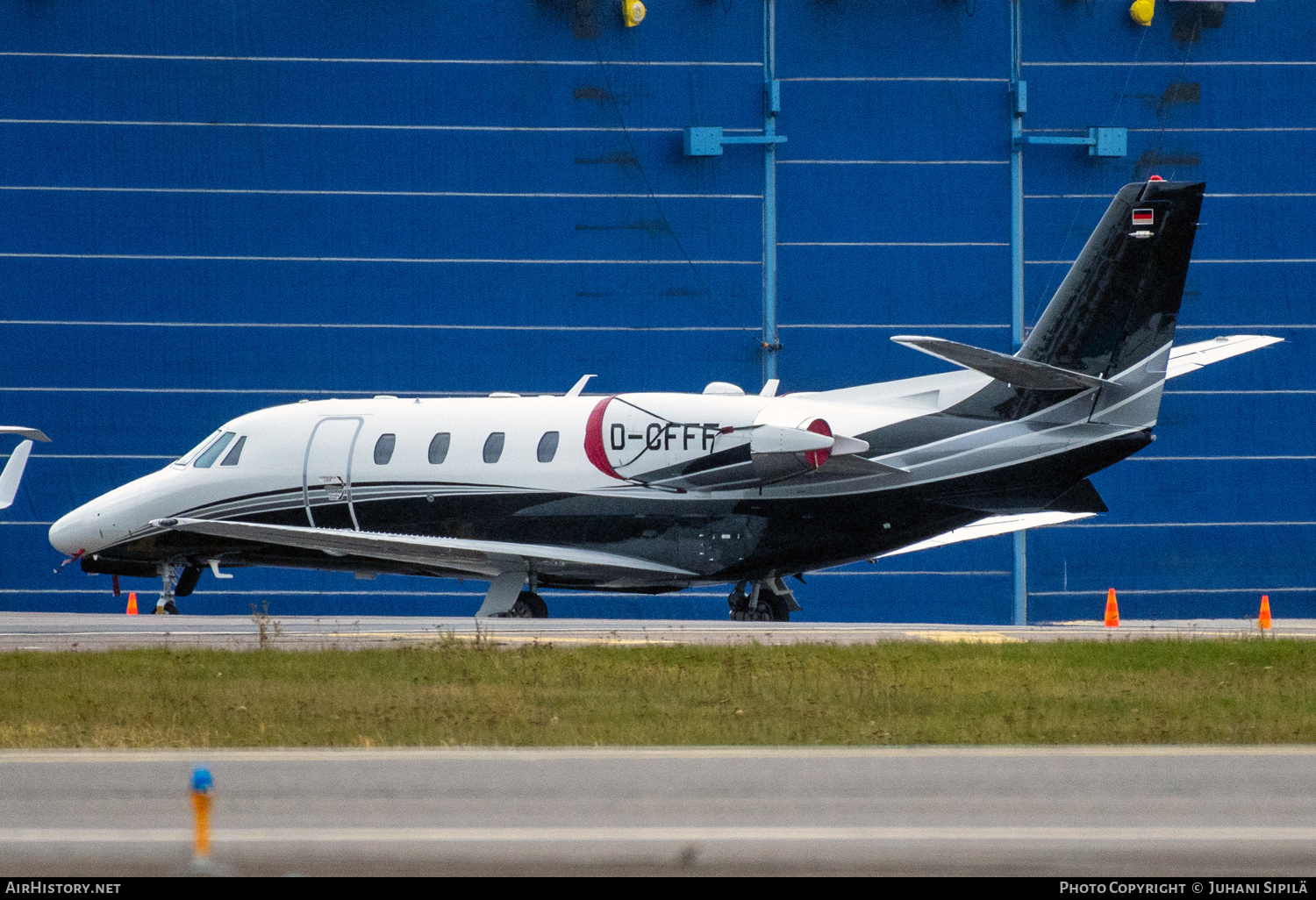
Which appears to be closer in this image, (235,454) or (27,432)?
(235,454)

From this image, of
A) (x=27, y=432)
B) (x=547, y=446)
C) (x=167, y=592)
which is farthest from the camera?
(x=27, y=432)

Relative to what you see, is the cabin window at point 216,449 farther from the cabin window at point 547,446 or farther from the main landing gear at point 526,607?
the cabin window at point 547,446

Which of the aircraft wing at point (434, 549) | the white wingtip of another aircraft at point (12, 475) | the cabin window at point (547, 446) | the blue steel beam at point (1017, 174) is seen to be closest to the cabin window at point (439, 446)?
the aircraft wing at point (434, 549)

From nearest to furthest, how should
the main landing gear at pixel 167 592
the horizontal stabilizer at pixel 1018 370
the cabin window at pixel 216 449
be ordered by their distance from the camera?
the horizontal stabilizer at pixel 1018 370
the cabin window at pixel 216 449
the main landing gear at pixel 167 592

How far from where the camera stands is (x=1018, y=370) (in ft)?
69.1

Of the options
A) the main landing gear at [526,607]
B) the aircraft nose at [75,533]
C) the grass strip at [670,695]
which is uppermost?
the aircraft nose at [75,533]

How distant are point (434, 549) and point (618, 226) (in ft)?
34.3

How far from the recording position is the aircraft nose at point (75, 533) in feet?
90.6

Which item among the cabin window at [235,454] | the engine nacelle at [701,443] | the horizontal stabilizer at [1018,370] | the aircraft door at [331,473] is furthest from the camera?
the cabin window at [235,454]

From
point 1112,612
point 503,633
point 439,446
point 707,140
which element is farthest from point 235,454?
point 1112,612

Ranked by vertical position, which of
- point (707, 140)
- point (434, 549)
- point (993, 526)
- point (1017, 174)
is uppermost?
point (707, 140)

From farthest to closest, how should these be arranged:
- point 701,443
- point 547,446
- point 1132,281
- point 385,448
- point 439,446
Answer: point 385,448
point 439,446
point 547,446
point 701,443
point 1132,281

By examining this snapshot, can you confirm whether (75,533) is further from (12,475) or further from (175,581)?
(175,581)

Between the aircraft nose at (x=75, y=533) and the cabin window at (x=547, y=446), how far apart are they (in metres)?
7.49
